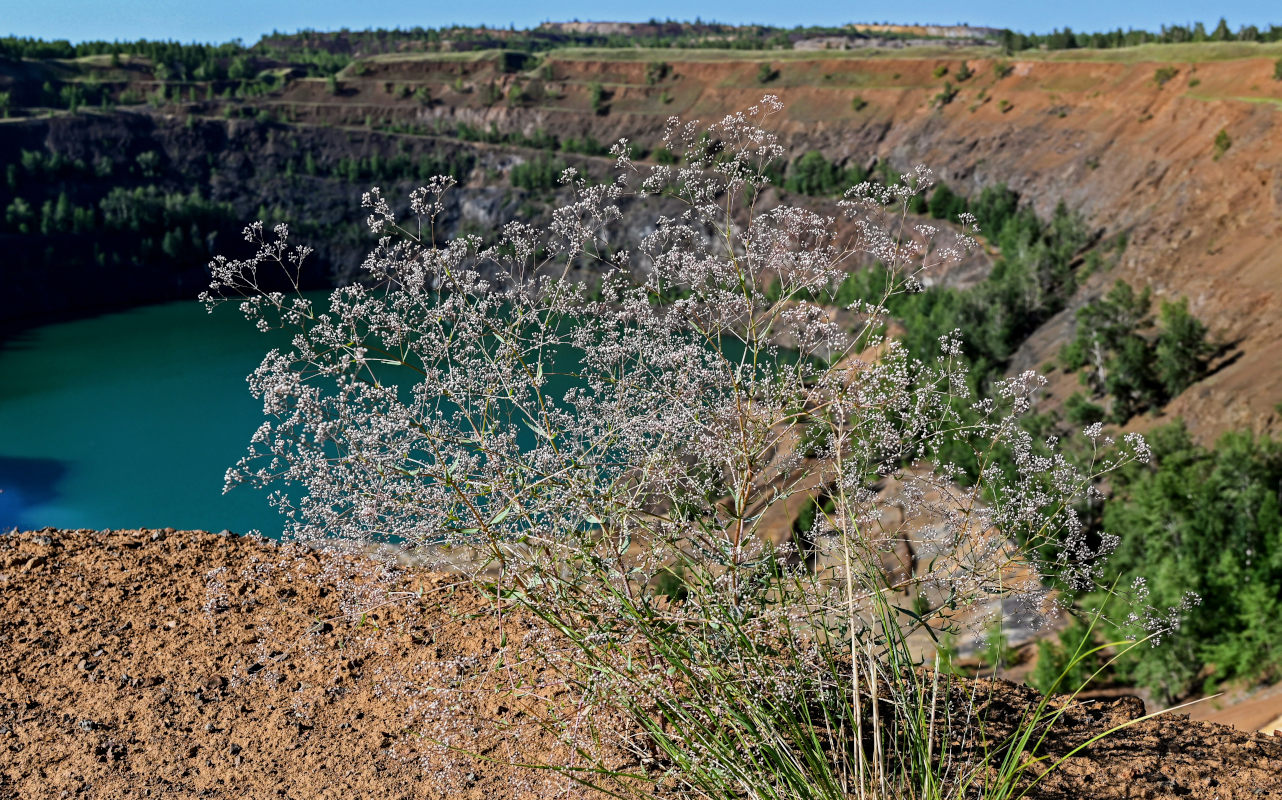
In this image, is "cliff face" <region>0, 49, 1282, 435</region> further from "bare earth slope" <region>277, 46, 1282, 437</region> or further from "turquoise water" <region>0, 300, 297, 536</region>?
"turquoise water" <region>0, 300, 297, 536</region>

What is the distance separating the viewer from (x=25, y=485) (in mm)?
33250

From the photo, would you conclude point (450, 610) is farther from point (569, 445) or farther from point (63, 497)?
point (63, 497)

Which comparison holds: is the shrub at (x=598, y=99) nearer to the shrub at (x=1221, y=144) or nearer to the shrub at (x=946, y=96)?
the shrub at (x=946, y=96)

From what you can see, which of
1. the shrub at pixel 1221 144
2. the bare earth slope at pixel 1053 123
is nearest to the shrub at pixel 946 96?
the bare earth slope at pixel 1053 123

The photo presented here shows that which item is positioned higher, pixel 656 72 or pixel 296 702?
pixel 656 72

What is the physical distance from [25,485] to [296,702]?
33626 mm

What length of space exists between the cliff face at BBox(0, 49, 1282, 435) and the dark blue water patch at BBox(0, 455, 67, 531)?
33.3 m

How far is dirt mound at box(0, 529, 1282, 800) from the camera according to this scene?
4.62 m

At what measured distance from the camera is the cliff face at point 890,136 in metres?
34.9

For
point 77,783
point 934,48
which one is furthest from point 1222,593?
point 934,48

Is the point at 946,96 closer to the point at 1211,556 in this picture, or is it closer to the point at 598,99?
the point at 598,99

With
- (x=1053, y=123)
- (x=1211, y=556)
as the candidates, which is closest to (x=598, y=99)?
(x=1053, y=123)

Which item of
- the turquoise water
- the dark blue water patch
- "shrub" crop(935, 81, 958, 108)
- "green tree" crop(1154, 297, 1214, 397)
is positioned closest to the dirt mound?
the turquoise water

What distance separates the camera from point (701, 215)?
17.5ft
